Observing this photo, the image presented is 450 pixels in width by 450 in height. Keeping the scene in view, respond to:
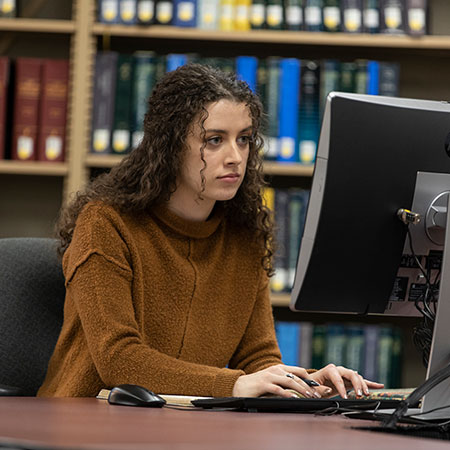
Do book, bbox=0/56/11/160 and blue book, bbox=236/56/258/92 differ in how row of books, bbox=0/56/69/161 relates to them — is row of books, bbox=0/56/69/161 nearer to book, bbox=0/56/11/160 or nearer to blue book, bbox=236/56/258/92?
book, bbox=0/56/11/160

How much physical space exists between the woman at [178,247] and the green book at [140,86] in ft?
2.14

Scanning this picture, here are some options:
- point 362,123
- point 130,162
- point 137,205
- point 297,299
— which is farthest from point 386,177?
point 130,162

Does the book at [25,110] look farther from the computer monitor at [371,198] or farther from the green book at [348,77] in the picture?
the computer monitor at [371,198]

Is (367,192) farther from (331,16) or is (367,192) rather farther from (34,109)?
(34,109)

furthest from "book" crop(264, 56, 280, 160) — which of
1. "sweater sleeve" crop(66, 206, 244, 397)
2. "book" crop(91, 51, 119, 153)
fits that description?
"sweater sleeve" crop(66, 206, 244, 397)

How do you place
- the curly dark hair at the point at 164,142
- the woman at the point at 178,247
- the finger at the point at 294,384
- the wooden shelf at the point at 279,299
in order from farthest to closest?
the wooden shelf at the point at 279,299 → the curly dark hair at the point at 164,142 → the woman at the point at 178,247 → the finger at the point at 294,384

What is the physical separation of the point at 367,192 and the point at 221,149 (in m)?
0.53

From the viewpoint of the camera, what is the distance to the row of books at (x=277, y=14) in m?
2.24

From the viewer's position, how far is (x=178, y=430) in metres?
0.73

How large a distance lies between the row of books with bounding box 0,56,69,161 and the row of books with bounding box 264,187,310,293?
2.16ft

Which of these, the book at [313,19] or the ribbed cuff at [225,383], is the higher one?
the book at [313,19]

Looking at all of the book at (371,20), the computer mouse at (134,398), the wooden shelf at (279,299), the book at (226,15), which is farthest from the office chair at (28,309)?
the book at (371,20)

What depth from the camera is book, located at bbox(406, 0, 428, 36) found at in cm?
224

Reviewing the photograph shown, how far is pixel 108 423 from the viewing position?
0.77 meters
